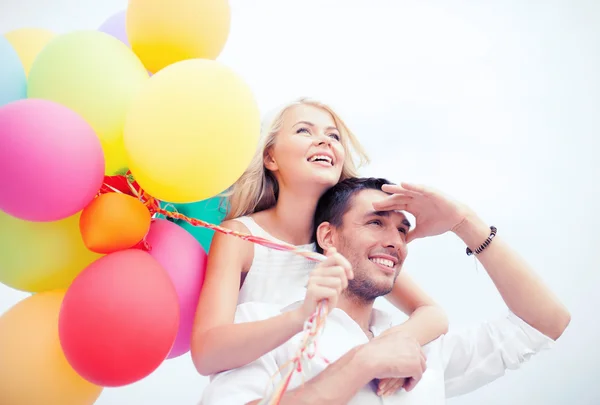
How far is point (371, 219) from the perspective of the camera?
1.74 m

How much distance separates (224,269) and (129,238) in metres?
0.31

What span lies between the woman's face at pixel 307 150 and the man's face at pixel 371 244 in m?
0.16

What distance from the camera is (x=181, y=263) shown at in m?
1.54

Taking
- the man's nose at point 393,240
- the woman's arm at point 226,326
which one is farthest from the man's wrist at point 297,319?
the man's nose at point 393,240

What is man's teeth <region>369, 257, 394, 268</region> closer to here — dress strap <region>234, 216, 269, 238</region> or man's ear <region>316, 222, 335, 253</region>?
man's ear <region>316, 222, 335, 253</region>

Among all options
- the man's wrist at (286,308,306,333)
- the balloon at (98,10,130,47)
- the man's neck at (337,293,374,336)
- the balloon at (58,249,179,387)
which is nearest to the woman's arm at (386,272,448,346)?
the man's neck at (337,293,374,336)

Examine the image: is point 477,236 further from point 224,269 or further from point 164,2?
point 164,2

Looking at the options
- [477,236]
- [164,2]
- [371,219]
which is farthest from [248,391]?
[164,2]

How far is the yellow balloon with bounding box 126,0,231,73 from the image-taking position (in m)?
1.52

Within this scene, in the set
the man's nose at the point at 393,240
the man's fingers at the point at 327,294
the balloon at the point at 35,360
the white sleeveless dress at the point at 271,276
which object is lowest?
the balloon at the point at 35,360

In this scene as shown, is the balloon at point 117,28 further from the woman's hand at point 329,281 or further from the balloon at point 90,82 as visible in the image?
the woman's hand at point 329,281

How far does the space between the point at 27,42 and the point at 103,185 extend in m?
0.57

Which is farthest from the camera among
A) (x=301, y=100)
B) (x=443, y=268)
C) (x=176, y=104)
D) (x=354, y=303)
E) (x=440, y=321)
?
(x=443, y=268)

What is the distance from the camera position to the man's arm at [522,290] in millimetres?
1701
